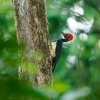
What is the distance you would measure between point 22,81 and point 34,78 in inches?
86.0

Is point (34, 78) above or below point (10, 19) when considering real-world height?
above

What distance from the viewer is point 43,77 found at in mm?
2969

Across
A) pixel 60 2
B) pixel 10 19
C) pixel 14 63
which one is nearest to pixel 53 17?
pixel 60 2

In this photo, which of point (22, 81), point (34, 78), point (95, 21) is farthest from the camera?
point (95, 21)

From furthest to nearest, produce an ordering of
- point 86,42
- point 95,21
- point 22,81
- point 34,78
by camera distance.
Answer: point 86,42
point 95,21
point 34,78
point 22,81

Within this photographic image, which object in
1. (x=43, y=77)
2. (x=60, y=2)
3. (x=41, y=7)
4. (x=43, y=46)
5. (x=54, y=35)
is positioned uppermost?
(x=41, y=7)

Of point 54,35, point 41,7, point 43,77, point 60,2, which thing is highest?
point 41,7

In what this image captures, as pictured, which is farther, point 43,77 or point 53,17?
point 53,17

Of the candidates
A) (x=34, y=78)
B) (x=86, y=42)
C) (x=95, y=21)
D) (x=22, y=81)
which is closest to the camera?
(x=22, y=81)

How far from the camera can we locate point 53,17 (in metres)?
7.07

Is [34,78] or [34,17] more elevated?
[34,17]

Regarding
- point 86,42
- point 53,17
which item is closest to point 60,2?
point 53,17

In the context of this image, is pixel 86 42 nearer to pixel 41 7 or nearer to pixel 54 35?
pixel 54 35

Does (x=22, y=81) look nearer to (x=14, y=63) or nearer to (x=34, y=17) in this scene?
(x=14, y=63)
